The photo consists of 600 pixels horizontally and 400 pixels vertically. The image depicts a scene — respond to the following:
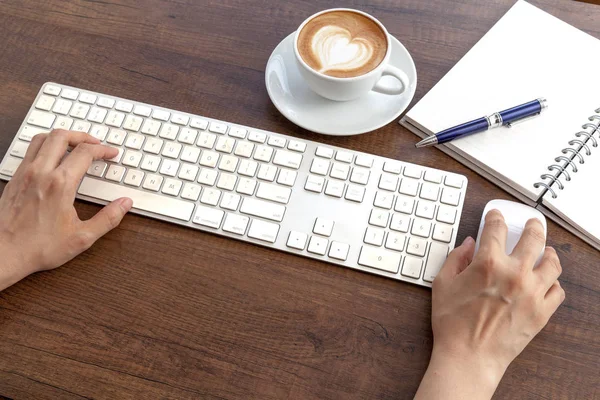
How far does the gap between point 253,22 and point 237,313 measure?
51 centimetres

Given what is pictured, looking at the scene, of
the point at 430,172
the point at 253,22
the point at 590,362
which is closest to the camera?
the point at 590,362

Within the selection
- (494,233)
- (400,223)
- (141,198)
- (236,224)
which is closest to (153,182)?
(141,198)

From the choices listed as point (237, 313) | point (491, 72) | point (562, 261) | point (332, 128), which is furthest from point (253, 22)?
point (562, 261)

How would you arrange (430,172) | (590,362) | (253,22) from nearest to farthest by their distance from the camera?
(590,362)
(430,172)
(253,22)

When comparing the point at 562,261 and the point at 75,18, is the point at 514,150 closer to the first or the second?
the point at 562,261

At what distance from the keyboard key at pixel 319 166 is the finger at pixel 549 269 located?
29 centimetres

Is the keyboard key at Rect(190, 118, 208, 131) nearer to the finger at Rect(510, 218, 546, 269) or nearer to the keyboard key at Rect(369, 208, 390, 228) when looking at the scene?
the keyboard key at Rect(369, 208, 390, 228)

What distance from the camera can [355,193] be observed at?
2.33 feet

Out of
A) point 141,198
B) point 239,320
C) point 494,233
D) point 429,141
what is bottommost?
point 239,320

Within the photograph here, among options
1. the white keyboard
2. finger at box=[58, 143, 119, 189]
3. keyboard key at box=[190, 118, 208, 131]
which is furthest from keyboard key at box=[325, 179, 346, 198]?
finger at box=[58, 143, 119, 189]

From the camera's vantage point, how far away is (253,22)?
0.90m

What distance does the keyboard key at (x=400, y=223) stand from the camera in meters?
0.69

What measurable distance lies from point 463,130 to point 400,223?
171mm

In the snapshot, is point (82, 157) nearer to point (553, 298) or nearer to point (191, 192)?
point (191, 192)
